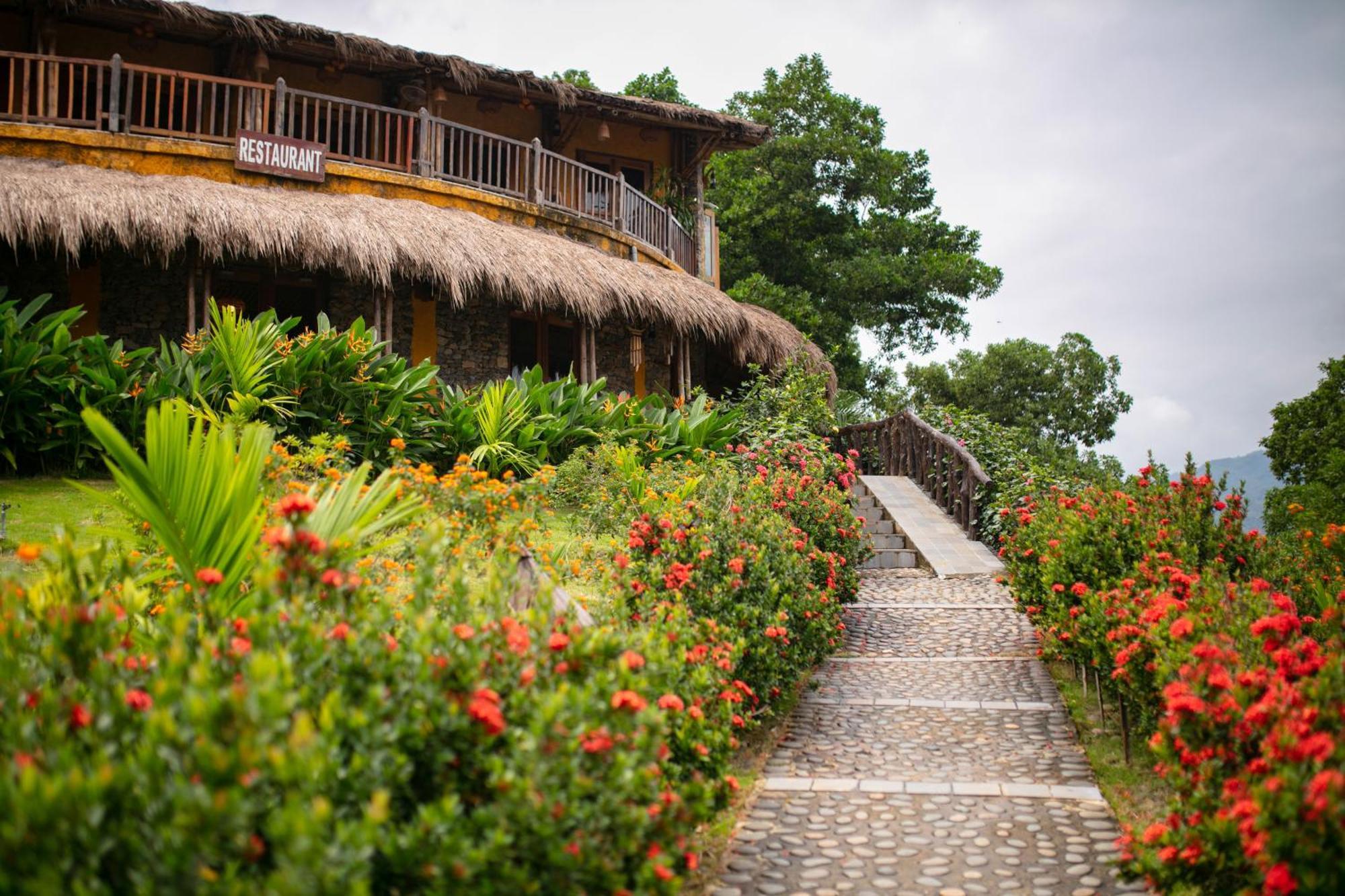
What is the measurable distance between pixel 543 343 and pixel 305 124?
4.44 metres

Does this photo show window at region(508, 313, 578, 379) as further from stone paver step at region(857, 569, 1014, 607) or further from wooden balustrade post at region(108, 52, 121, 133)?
stone paver step at region(857, 569, 1014, 607)

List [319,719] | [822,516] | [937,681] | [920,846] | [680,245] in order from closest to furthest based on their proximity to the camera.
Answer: [319,719] → [920,846] → [937,681] → [822,516] → [680,245]

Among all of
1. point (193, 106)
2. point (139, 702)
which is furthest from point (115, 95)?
point (139, 702)

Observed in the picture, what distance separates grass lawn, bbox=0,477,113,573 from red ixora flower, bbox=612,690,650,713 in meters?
5.30

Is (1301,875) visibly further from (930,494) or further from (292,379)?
(930,494)

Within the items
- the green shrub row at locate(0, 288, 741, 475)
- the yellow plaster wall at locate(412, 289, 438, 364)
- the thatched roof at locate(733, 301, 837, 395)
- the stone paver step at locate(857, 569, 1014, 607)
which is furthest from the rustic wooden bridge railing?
the yellow plaster wall at locate(412, 289, 438, 364)

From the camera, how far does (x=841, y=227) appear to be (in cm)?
2373

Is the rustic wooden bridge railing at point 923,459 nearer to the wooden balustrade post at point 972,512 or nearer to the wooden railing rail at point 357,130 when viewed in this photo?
the wooden balustrade post at point 972,512

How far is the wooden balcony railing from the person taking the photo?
36.5 ft

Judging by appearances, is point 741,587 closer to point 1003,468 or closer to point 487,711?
point 487,711

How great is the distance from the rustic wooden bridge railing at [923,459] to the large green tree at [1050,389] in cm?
1840

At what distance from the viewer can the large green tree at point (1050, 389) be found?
3341 centimetres

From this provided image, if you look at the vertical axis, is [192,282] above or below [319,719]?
above

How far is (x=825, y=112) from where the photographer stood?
24.2 m
